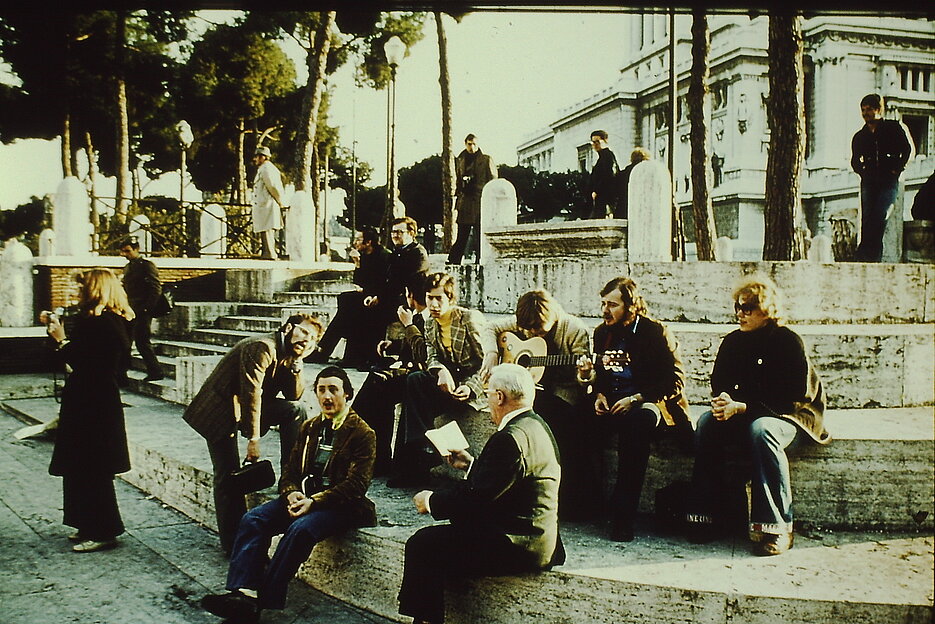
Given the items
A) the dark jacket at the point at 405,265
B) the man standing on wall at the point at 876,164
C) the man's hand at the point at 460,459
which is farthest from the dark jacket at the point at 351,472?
the man standing on wall at the point at 876,164

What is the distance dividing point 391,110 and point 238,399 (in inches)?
73.7

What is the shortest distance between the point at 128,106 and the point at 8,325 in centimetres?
197


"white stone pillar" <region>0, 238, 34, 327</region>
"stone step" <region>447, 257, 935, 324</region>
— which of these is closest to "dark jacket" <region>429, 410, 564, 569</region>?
"stone step" <region>447, 257, 935, 324</region>

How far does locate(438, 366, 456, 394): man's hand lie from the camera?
393 cm

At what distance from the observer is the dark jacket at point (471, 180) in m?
6.11

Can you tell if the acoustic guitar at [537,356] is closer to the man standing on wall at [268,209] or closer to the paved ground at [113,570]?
the paved ground at [113,570]

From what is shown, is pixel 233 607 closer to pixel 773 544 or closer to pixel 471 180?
pixel 773 544

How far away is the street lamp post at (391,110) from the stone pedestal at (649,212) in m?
1.87

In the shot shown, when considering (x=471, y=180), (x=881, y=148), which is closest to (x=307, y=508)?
(x=881, y=148)

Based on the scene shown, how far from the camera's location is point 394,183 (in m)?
5.06

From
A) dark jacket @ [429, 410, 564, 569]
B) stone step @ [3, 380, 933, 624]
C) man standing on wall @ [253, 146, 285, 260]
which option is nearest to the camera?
stone step @ [3, 380, 933, 624]

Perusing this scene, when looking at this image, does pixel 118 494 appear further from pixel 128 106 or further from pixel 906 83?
pixel 906 83

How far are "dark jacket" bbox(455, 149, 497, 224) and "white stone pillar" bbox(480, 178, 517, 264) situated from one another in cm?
8

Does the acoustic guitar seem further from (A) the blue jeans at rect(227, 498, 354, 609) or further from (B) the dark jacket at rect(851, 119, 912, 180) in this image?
(B) the dark jacket at rect(851, 119, 912, 180)
